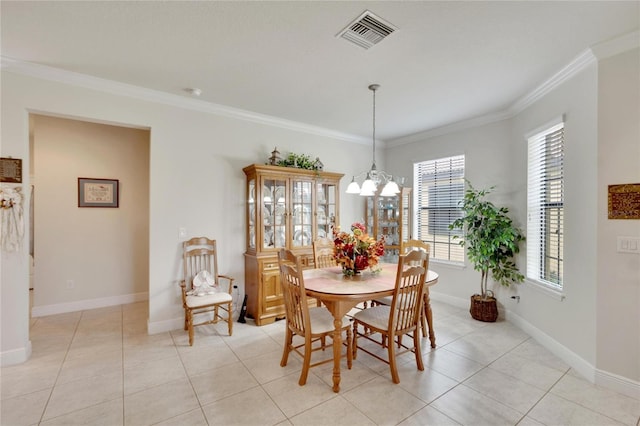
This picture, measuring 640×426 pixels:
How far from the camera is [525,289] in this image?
360 cm

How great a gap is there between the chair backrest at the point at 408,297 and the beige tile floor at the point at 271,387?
1.52ft

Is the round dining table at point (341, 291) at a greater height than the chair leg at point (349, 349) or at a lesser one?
greater

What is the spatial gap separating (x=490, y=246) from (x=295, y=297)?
264 centimetres

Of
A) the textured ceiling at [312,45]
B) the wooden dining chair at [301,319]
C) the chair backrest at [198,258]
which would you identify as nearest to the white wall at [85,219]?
the chair backrest at [198,258]

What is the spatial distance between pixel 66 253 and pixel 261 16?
14.1 feet

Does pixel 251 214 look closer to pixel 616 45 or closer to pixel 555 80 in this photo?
pixel 555 80

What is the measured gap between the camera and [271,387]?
2418mm

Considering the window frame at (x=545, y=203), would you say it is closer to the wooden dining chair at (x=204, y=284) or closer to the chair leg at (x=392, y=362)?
the chair leg at (x=392, y=362)

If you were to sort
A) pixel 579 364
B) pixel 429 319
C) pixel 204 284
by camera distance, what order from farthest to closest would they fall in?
pixel 204 284 → pixel 429 319 → pixel 579 364

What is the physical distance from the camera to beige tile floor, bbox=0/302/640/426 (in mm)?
2066

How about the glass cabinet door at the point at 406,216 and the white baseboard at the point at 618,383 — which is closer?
the white baseboard at the point at 618,383

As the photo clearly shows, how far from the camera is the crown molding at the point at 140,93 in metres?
2.80

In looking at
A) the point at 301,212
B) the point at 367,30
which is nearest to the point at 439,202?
the point at 301,212

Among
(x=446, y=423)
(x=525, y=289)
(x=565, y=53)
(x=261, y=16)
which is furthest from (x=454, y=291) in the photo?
(x=261, y=16)
